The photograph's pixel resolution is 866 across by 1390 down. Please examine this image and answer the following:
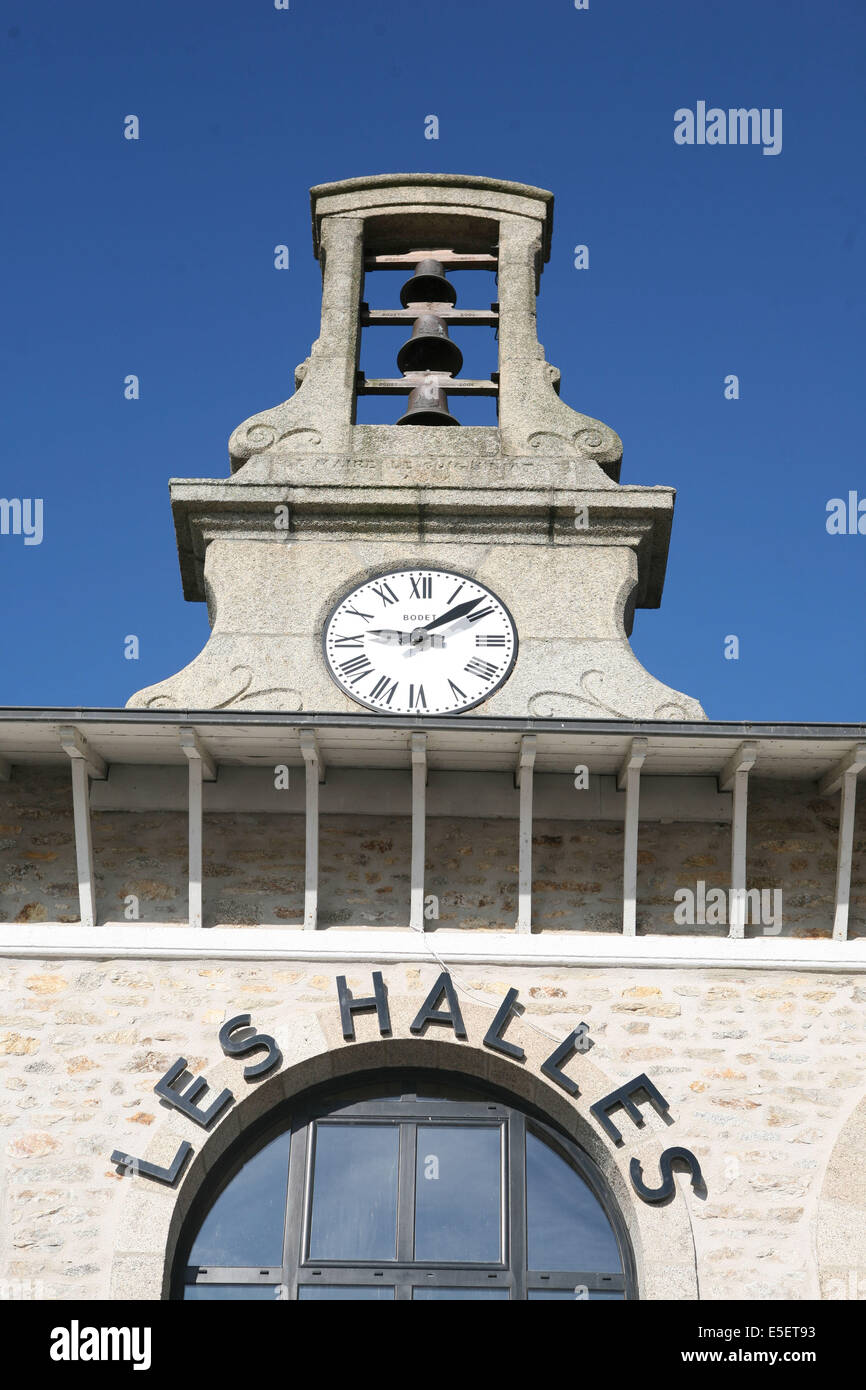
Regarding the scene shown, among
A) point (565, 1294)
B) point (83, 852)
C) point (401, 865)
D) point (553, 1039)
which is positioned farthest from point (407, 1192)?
point (83, 852)

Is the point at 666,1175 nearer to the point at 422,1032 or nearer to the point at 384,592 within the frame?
the point at 422,1032

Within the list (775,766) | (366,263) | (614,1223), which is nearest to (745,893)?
(775,766)

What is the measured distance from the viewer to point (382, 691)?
8844 millimetres

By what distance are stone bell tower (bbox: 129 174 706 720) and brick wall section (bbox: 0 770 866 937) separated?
2.03ft

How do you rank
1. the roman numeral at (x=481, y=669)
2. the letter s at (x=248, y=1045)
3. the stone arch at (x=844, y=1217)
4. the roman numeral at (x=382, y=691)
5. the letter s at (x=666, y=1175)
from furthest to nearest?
1. the roman numeral at (x=481, y=669)
2. the roman numeral at (x=382, y=691)
3. the letter s at (x=248, y=1045)
4. the letter s at (x=666, y=1175)
5. the stone arch at (x=844, y=1217)

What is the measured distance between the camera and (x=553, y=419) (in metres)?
10.1

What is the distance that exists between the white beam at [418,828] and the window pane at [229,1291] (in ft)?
5.66

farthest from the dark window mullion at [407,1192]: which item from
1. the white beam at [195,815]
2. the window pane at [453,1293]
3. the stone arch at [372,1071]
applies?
the white beam at [195,815]

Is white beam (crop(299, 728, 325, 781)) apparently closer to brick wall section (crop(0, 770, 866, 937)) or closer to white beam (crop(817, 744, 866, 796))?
brick wall section (crop(0, 770, 866, 937))

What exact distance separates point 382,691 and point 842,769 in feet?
7.65

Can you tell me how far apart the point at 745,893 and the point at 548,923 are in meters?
0.95

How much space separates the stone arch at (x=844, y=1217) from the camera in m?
7.07

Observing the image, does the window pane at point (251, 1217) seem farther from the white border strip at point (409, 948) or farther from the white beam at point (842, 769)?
the white beam at point (842, 769)
